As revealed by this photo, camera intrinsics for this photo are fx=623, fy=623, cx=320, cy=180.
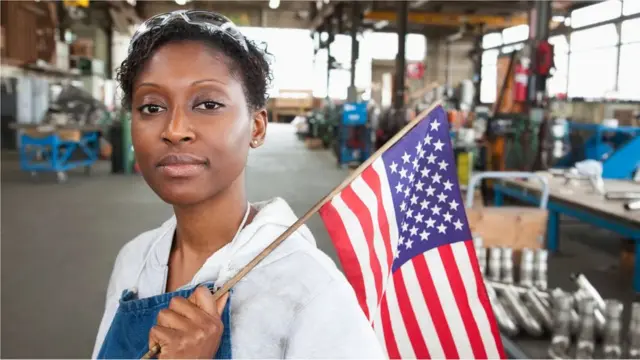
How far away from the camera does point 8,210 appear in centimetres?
679

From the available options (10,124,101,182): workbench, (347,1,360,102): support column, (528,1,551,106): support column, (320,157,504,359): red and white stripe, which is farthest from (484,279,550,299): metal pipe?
(347,1,360,102): support column

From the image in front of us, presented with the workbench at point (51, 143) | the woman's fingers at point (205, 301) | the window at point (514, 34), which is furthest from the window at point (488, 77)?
the woman's fingers at point (205, 301)

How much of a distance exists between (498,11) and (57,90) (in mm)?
12105

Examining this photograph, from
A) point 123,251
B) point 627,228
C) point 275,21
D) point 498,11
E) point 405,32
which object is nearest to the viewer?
point 123,251

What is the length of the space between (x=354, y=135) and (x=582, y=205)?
722 centimetres

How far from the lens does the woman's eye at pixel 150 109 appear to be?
98cm

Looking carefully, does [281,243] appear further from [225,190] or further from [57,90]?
[57,90]

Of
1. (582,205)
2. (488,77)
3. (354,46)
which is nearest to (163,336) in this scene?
(582,205)

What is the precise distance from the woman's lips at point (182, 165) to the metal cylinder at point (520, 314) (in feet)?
7.79

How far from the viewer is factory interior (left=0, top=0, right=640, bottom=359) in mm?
3254

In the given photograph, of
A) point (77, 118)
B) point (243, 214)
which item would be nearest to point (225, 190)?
point (243, 214)

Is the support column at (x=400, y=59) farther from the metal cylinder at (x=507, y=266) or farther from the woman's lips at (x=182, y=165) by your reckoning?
the woman's lips at (x=182, y=165)

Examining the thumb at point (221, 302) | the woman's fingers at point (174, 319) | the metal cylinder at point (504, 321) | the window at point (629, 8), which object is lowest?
the metal cylinder at point (504, 321)

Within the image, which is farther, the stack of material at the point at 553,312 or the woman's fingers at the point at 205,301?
the stack of material at the point at 553,312
